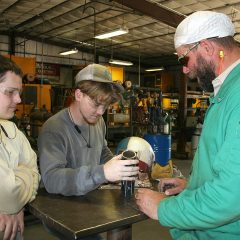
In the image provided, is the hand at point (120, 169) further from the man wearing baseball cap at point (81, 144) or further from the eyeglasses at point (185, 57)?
the eyeglasses at point (185, 57)

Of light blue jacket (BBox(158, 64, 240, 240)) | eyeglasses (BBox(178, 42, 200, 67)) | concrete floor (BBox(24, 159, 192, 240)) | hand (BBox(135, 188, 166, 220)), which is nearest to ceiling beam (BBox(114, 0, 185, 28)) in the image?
concrete floor (BBox(24, 159, 192, 240))

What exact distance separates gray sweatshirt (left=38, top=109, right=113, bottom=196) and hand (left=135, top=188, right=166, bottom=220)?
0.71ft

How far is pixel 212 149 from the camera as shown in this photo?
1298 mm

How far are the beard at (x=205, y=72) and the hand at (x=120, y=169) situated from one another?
1.74ft

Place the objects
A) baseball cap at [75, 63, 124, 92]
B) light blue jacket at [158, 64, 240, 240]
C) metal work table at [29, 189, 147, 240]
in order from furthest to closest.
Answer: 1. baseball cap at [75, 63, 124, 92]
2. metal work table at [29, 189, 147, 240]
3. light blue jacket at [158, 64, 240, 240]

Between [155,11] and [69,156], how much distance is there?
569cm

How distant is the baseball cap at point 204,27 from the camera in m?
1.42

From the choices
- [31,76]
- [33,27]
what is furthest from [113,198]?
[33,27]

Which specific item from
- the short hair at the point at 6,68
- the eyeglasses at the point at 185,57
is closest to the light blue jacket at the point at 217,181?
the eyeglasses at the point at 185,57

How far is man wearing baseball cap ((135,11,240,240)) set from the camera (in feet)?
3.86

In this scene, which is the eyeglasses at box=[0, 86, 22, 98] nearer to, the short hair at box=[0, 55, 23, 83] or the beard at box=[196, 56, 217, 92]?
the short hair at box=[0, 55, 23, 83]

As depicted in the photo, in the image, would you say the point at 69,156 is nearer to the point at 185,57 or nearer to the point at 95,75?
the point at 95,75

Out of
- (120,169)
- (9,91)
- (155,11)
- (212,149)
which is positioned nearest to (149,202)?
(120,169)

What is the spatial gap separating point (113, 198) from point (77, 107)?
0.64 meters
